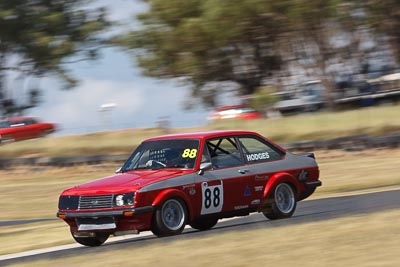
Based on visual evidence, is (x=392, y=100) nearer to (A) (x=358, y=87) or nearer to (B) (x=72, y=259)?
(A) (x=358, y=87)

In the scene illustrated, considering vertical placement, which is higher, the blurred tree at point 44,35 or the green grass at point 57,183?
the blurred tree at point 44,35

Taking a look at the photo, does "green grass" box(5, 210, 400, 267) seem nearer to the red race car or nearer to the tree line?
the red race car

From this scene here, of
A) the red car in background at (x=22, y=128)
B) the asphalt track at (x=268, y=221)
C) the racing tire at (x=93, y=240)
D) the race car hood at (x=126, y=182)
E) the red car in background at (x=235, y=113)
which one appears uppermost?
the red car in background at (x=22, y=128)

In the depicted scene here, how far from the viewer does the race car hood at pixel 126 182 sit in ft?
38.7

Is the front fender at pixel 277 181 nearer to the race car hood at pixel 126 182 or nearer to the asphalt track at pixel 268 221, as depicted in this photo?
the asphalt track at pixel 268 221

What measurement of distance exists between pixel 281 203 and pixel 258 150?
0.82 m

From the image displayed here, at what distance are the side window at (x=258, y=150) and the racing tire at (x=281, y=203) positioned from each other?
439 millimetres

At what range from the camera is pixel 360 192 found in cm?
1861

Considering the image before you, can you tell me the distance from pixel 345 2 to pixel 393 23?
360cm

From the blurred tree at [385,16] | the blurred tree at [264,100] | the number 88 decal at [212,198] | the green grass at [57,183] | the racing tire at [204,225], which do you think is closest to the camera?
the number 88 decal at [212,198]

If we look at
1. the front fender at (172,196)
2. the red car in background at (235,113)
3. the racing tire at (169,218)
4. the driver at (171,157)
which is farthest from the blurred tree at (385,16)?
the racing tire at (169,218)

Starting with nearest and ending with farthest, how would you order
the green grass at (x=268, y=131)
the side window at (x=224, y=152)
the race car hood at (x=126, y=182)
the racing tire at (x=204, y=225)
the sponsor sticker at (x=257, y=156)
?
1. the race car hood at (x=126, y=182)
2. the side window at (x=224, y=152)
3. the racing tire at (x=204, y=225)
4. the sponsor sticker at (x=257, y=156)
5. the green grass at (x=268, y=131)

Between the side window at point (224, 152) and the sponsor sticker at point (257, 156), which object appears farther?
the sponsor sticker at point (257, 156)

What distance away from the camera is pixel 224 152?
13.1 metres
